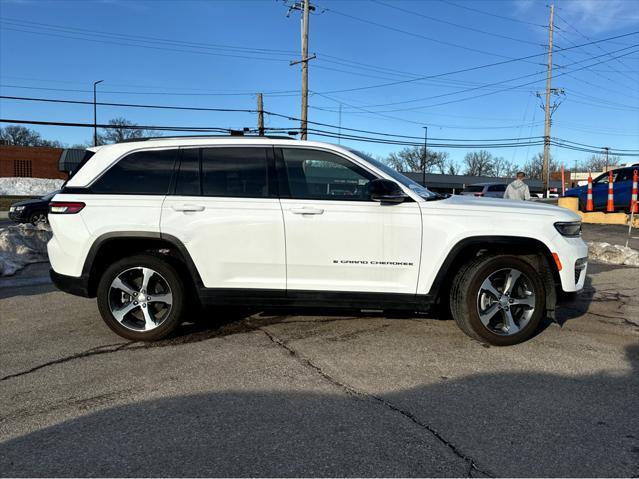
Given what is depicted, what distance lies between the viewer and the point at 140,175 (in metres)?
4.81

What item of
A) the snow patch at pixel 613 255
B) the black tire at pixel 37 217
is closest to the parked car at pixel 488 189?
the snow patch at pixel 613 255

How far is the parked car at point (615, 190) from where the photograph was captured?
665 inches

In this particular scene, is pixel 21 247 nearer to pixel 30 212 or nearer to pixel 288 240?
pixel 30 212

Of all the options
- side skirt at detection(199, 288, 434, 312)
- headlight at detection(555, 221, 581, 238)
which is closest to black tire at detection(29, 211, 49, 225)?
side skirt at detection(199, 288, 434, 312)

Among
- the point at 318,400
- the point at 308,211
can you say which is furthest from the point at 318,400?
the point at 308,211

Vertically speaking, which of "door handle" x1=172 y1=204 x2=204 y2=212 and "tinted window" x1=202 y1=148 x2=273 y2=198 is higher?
"tinted window" x1=202 y1=148 x2=273 y2=198

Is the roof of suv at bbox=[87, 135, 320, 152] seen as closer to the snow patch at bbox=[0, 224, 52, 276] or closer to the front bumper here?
the front bumper

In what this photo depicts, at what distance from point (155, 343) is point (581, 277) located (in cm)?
417

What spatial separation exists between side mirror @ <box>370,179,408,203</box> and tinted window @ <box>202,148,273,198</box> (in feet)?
3.33

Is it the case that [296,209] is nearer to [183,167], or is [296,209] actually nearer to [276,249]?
[276,249]

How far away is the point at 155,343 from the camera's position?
4.80m

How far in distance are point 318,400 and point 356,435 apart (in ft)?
1.79

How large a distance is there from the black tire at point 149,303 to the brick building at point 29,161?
55254 millimetres

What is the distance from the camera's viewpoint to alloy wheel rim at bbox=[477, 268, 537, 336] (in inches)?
183
